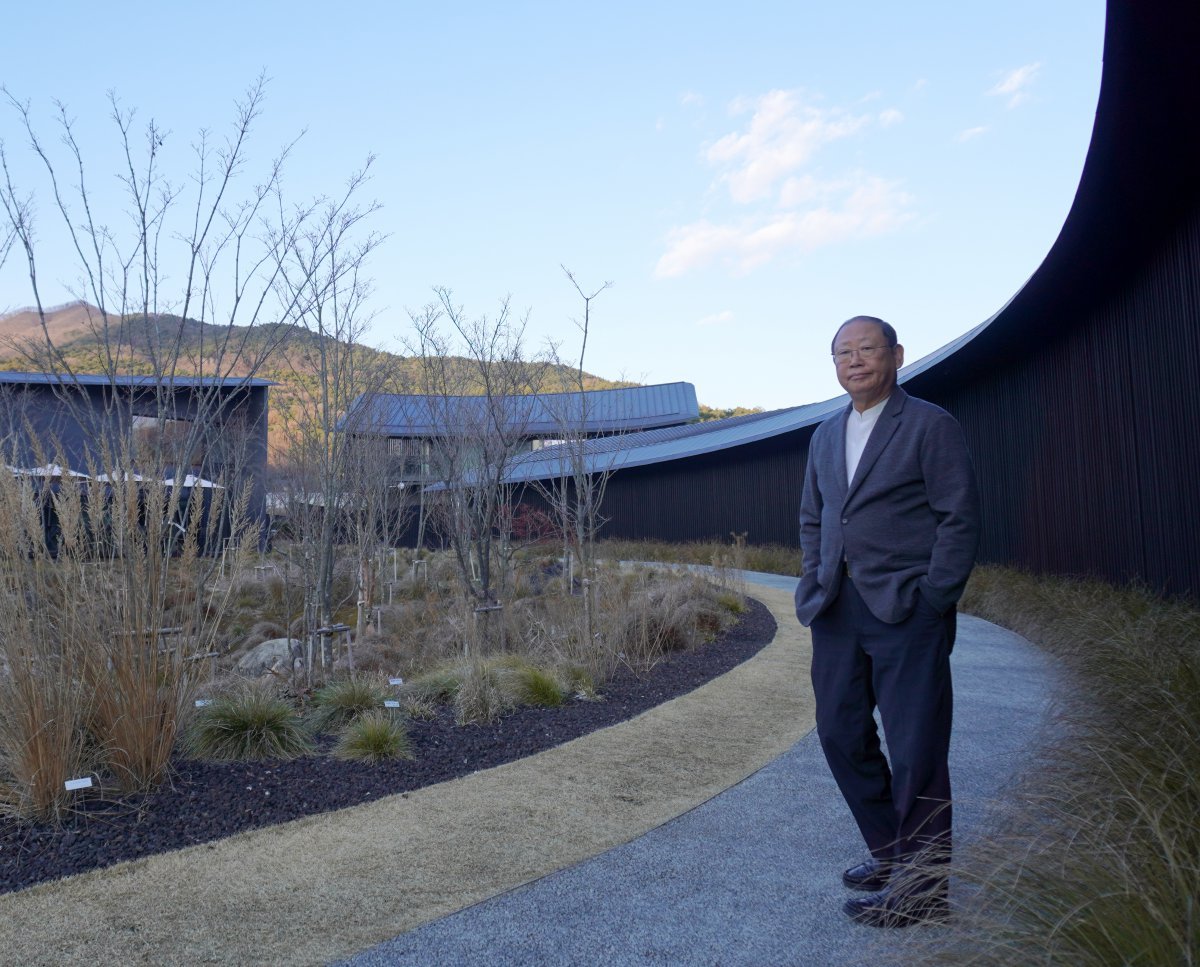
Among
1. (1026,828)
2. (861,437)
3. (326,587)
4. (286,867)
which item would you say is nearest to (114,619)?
(286,867)

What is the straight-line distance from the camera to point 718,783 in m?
4.58

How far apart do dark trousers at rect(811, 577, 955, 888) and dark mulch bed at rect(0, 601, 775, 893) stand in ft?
7.39

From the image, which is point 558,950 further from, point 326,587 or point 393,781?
point 326,587

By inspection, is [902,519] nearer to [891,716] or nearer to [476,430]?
[891,716]

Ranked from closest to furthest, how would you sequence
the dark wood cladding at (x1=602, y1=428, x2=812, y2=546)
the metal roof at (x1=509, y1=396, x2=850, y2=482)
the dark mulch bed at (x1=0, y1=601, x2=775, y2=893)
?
Answer: 1. the dark mulch bed at (x1=0, y1=601, x2=775, y2=893)
2. the dark wood cladding at (x1=602, y1=428, x2=812, y2=546)
3. the metal roof at (x1=509, y1=396, x2=850, y2=482)

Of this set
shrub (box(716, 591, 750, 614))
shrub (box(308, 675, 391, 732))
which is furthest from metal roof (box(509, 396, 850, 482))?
shrub (box(308, 675, 391, 732))

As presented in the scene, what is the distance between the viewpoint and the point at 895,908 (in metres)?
2.85

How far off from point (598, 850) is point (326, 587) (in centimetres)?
516

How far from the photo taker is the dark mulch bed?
11.7 feet

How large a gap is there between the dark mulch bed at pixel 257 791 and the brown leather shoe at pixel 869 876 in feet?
6.97

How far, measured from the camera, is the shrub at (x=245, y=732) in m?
4.71

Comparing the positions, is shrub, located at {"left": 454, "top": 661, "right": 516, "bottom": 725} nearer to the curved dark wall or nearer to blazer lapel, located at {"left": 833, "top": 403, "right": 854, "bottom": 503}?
blazer lapel, located at {"left": 833, "top": 403, "right": 854, "bottom": 503}

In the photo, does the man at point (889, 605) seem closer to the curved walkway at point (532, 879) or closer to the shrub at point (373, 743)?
the curved walkway at point (532, 879)

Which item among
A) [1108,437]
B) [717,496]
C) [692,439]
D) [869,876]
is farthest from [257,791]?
[692,439]
